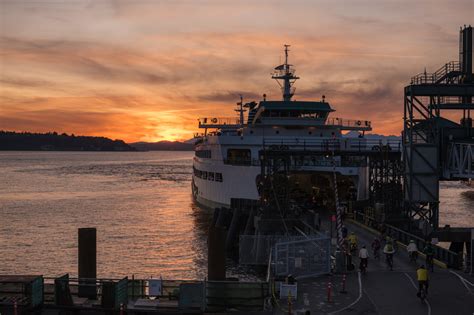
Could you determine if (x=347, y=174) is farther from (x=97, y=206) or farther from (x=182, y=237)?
(x=97, y=206)

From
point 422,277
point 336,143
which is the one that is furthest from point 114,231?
point 422,277

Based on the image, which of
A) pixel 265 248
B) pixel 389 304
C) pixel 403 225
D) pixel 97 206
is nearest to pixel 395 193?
pixel 403 225

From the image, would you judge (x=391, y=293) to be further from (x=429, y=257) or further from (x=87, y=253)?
(x=87, y=253)

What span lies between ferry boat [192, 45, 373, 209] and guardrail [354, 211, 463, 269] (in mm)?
8651

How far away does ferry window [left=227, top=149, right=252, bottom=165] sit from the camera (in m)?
55.0

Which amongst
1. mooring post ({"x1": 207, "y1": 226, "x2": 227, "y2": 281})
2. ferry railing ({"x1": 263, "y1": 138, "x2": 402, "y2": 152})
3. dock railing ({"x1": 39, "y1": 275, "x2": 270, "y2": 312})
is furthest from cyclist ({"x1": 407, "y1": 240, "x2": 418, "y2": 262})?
ferry railing ({"x1": 263, "y1": 138, "x2": 402, "y2": 152})

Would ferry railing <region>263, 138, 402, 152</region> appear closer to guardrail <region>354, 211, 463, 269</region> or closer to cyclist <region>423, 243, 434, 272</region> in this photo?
guardrail <region>354, 211, 463, 269</region>

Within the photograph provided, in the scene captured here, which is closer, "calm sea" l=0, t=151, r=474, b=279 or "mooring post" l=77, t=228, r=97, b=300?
"mooring post" l=77, t=228, r=97, b=300

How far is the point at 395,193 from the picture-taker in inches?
1650

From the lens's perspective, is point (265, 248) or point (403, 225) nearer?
point (265, 248)

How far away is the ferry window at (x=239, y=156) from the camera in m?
55.0

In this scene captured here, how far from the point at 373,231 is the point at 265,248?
8464 millimetres

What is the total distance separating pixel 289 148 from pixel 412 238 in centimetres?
2603

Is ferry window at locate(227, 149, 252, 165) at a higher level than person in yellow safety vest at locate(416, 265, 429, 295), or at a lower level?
higher
